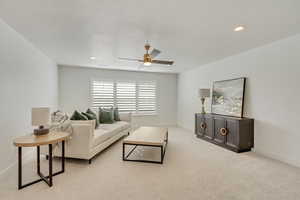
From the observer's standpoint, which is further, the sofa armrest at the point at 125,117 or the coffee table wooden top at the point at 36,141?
the sofa armrest at the point at 125,117

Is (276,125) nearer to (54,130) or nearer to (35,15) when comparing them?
(54,130)

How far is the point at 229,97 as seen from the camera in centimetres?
439

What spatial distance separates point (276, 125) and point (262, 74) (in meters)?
1.18

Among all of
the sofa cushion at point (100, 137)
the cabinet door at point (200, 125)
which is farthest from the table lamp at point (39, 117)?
the cabinet door at point (200, 125)

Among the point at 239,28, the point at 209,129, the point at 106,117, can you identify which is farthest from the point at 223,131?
the point at 106,117

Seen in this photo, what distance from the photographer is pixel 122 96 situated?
261 inches

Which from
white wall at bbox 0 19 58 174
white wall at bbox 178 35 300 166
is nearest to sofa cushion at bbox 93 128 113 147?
white wall at bbox 0 19 58 174

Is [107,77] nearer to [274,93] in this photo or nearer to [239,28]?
[239,28]

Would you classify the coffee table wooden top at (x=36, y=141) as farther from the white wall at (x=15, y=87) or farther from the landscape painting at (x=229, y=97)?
the landscape painting at (x=229, y=97)

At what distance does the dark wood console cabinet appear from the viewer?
3.68m

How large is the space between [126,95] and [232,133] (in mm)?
4298

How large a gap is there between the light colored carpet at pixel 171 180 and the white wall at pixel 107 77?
3.40 m

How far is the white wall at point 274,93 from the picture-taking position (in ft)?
9.93

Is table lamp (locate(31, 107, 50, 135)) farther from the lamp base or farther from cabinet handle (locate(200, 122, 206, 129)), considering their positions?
cabinet handle (locate(200, 122, 206, 129))
